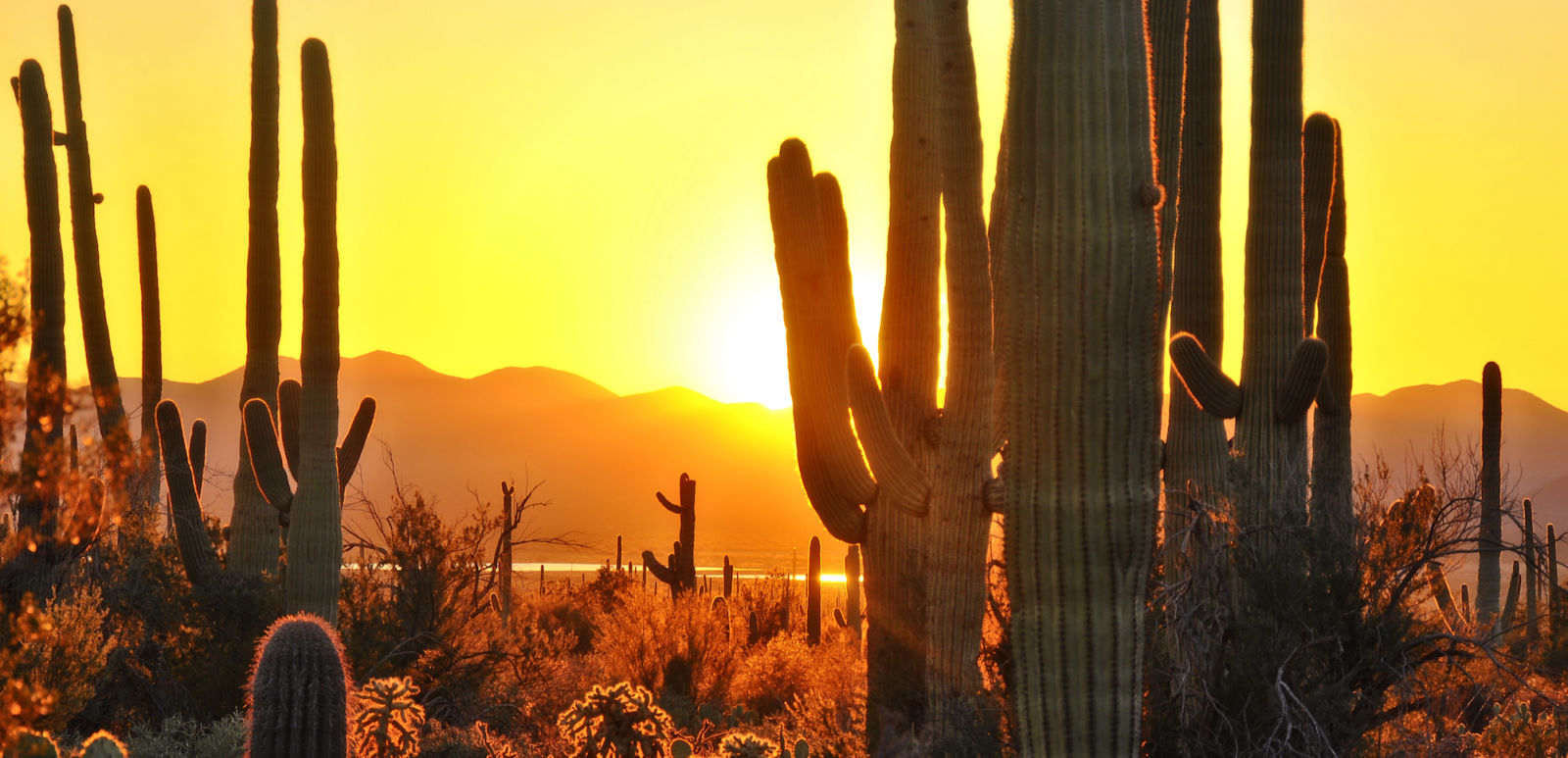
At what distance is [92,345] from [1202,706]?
63.4 ft

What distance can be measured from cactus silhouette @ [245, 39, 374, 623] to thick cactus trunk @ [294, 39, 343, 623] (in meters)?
0.01

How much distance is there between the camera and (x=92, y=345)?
21609 mm

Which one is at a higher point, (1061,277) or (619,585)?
(1061,277)

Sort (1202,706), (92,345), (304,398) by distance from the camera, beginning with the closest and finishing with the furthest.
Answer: (1202,706), (304,398), (92,345)

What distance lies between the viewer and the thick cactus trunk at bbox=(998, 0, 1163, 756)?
6.04 meters

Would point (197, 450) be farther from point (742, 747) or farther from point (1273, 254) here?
point (1273, 254)

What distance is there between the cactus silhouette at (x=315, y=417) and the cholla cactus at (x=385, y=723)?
427 cm

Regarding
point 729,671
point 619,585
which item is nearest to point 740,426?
point 619,585

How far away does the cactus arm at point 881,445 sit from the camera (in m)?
9.45

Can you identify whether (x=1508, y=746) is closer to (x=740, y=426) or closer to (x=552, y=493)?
(x=552, y=493)

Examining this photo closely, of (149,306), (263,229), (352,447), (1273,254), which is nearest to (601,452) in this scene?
(149,306)

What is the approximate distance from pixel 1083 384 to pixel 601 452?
145m

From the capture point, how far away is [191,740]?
432 inches

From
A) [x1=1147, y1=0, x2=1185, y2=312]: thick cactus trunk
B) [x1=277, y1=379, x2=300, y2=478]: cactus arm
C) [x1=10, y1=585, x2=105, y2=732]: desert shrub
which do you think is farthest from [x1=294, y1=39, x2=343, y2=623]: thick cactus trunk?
[x1=1147, y1=0, x2=1185, y2=312]: thick cactus trunk
